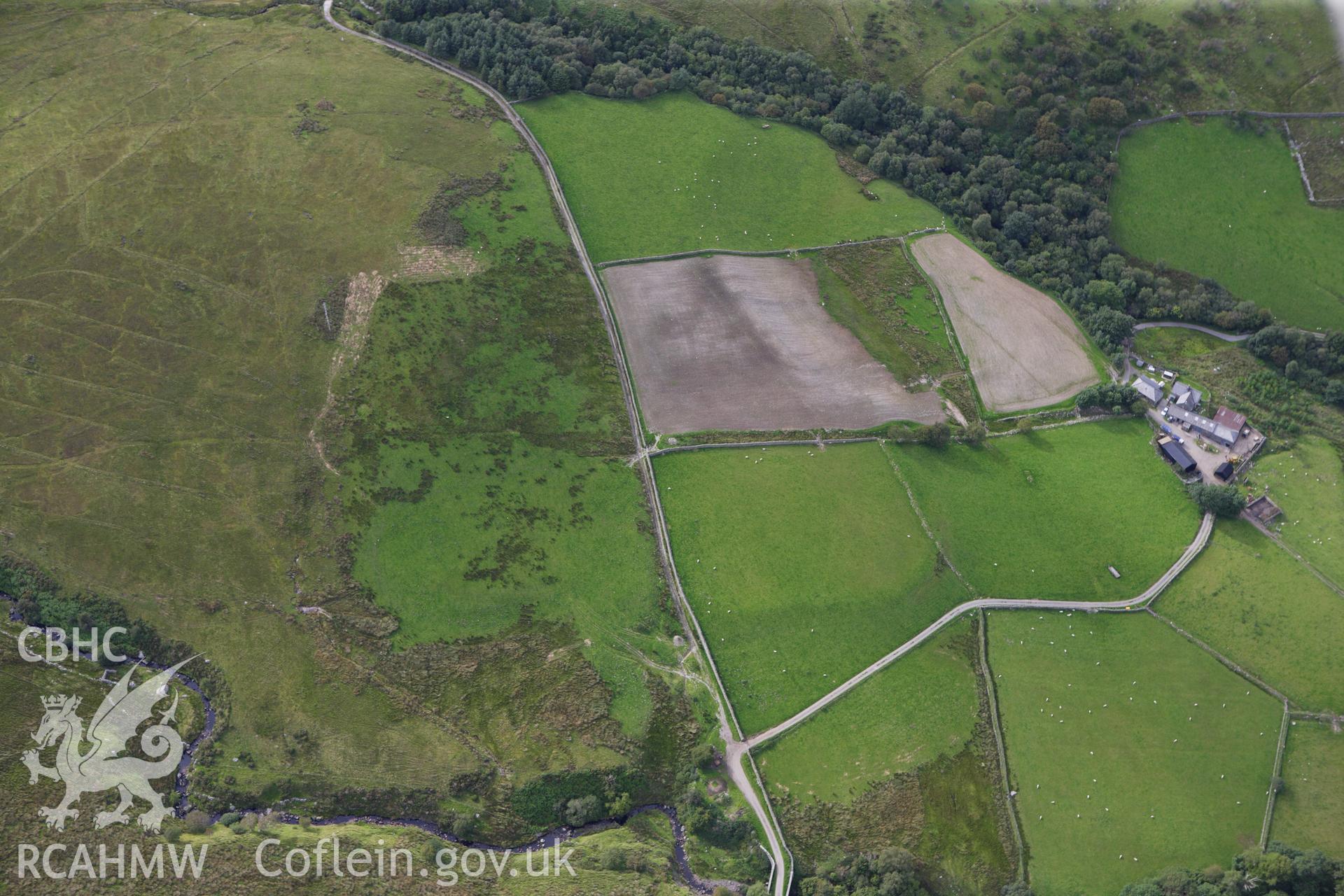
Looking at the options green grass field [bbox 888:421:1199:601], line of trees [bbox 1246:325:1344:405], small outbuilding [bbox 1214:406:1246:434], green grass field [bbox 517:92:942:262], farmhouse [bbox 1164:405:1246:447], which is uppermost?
green grass field [bbox 517:92:942:262]

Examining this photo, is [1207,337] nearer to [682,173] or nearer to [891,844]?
[682,173]

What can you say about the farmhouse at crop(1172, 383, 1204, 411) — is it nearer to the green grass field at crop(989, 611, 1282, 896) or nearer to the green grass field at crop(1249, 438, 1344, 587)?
the green grass field at crop(1249, 438, 1344, 587)

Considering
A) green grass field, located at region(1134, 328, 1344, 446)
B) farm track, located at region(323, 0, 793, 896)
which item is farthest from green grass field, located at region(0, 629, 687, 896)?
green grass field, located at region(1134, 328, 1344, 446)

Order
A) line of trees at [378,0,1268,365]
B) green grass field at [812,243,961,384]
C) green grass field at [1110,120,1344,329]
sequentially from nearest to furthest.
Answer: green grass field at [812,243,961,384]
line of trees at [378,0,1268,365]
green grass field at [1110,120,1344,329]

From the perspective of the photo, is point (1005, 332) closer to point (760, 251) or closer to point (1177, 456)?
point (1177, 456)

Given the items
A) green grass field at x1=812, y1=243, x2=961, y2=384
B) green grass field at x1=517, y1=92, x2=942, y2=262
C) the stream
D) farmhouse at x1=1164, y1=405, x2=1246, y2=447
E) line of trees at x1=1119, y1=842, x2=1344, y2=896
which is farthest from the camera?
green grass field at x1=517, y1=92, x2=942, y2=262
